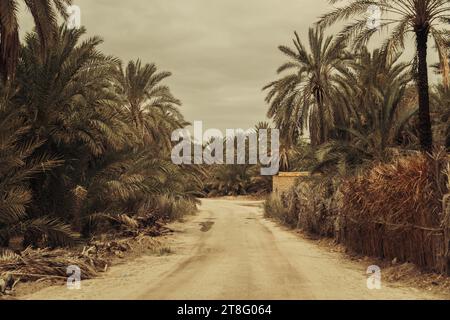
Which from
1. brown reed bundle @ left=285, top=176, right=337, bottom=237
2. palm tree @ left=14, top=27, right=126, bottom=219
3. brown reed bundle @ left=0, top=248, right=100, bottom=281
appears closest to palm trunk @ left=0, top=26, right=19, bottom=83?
palm tree @ left=14, top=27, right=126, bottom=219

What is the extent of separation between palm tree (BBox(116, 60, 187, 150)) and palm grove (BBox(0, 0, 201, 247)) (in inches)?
390

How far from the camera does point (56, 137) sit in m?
13.8

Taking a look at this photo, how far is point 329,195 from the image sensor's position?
16719 mm

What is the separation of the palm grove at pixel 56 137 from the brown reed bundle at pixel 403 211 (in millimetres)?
7427

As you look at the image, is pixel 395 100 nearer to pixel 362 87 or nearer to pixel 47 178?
pixel 362 87

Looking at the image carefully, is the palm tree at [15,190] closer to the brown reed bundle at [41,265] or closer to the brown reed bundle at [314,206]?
the brown reed bundle at [41,265]

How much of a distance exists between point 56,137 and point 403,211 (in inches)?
380

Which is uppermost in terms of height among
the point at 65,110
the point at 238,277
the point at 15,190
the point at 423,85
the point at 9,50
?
the point at 9,50

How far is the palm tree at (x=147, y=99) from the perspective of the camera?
26.7 metres

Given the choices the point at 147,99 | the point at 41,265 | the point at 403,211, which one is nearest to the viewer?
the point at 41,265

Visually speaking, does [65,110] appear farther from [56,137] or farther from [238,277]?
[238,277]

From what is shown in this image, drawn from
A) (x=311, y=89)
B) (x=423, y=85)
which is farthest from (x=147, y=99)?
(x=423, y=85)

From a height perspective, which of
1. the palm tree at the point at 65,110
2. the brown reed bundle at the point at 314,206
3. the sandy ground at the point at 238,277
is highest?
the palm tree at the point at 65,110

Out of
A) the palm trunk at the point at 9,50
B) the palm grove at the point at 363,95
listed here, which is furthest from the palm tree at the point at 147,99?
the palm trunk at the point at 9,50
